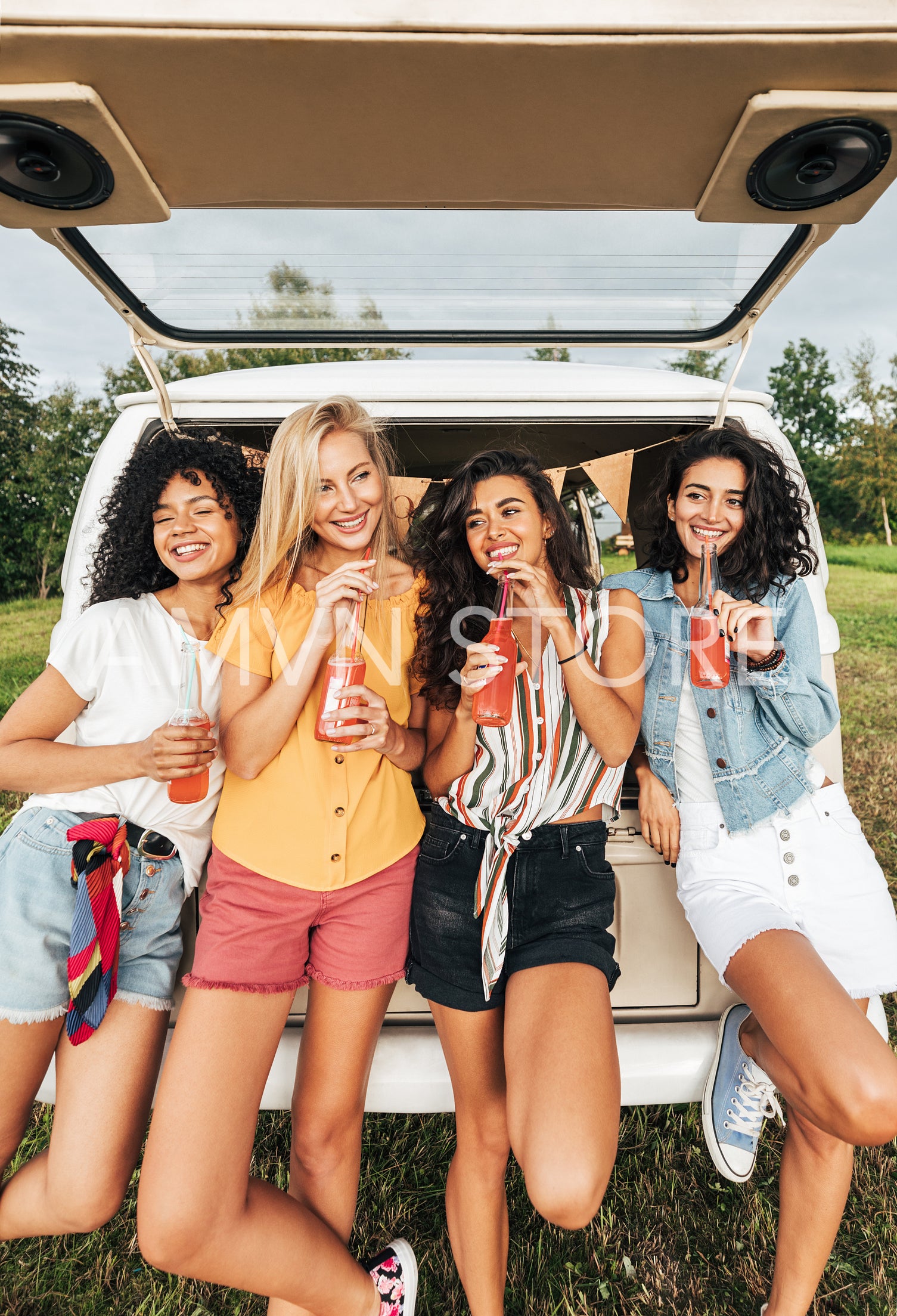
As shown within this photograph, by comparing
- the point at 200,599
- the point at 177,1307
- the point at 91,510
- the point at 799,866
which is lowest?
the point at 177,1307

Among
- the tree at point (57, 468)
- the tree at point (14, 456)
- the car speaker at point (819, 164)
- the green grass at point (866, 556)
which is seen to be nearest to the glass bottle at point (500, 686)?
the car speaker at point (819, 164)

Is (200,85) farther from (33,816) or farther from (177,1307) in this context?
(177,1307)

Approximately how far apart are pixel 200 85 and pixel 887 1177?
3043 mm

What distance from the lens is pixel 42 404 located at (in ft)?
58.1

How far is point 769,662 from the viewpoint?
1.93 meters

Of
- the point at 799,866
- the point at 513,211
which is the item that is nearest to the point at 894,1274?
the point at 799,866

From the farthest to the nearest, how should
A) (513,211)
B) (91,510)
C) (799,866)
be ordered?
(91,510), (799,866), (513,211)

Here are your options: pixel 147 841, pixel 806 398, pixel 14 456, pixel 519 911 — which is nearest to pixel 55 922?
pixel 147 841

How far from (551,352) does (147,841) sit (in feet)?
5.84

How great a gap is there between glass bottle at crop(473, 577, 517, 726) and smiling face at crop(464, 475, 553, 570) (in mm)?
207

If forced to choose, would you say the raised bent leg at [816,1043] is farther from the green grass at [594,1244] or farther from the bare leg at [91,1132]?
the bare leg at [91,1132]

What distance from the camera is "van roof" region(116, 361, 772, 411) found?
221cm

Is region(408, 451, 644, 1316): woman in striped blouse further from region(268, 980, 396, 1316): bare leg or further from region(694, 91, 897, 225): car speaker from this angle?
region(694, 91, 897, 225): car speaker

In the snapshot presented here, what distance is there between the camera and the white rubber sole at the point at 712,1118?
1865 millimetres
